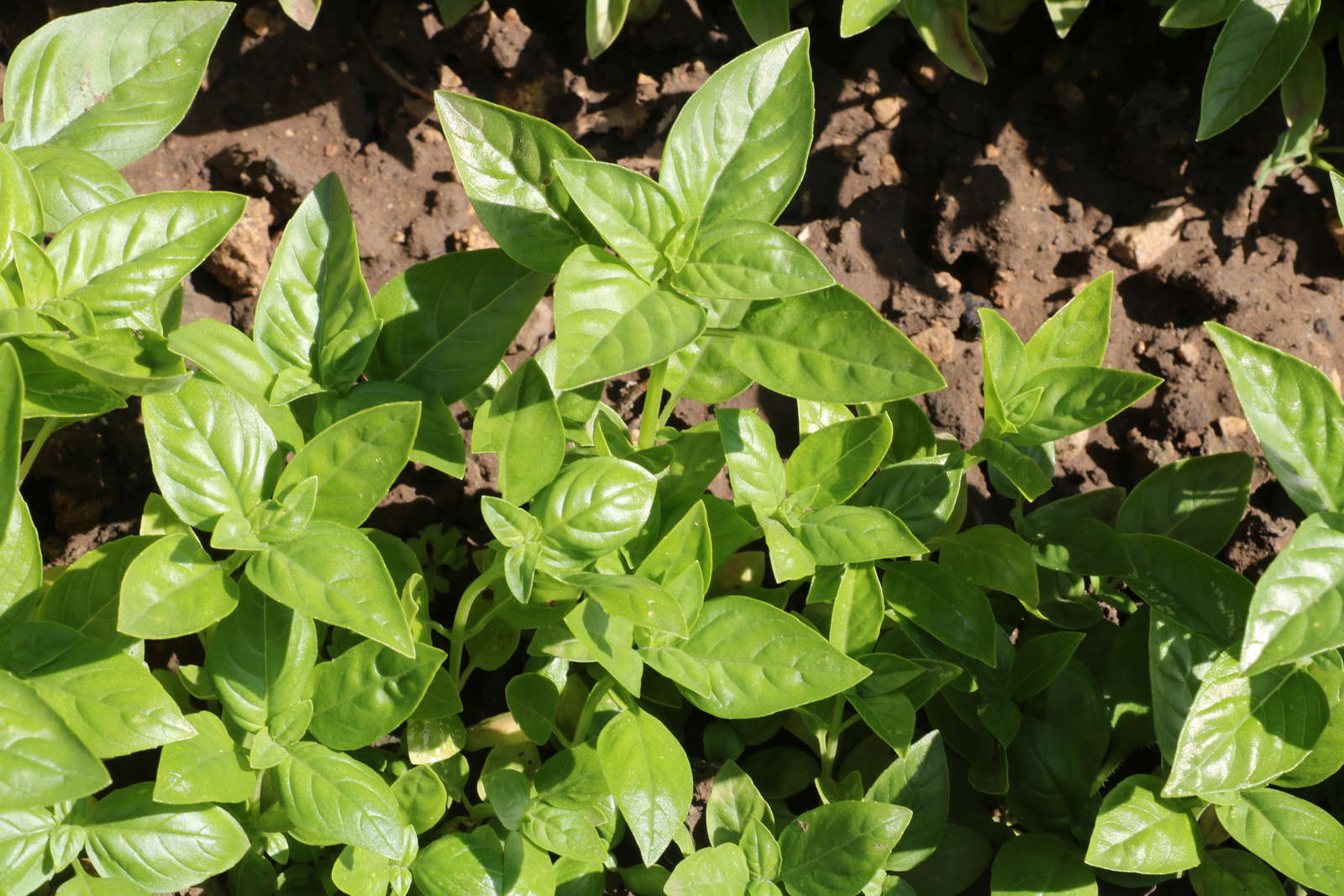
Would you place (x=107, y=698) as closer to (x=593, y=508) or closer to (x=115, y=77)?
(x=593, y=508)

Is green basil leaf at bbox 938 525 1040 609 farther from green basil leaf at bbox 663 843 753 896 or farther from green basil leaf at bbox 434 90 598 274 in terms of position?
green basil leaf at bbox 434 90 598 274

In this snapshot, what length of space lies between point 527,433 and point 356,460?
30 centimetres

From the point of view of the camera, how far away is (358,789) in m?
1.86

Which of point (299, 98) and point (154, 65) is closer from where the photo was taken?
point (154, 65)

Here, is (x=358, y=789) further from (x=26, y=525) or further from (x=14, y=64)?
(x=14, y=64)

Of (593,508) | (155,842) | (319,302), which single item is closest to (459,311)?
(319,302)

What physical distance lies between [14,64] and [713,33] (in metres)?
1.86

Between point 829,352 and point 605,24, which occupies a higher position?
point 605,24

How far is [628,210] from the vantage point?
73.4 inches

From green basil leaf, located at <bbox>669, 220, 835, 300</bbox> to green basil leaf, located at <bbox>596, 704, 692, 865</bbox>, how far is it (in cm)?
80

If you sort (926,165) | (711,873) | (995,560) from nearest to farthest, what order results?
(711,873) → (995,560) → (926,165)

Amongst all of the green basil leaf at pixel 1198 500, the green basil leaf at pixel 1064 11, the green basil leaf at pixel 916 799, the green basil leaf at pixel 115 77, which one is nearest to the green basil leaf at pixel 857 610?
the green basil leaf at pixel 916 799

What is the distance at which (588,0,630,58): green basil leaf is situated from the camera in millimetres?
2802

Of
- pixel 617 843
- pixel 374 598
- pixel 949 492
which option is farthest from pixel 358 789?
pixel 949 492
